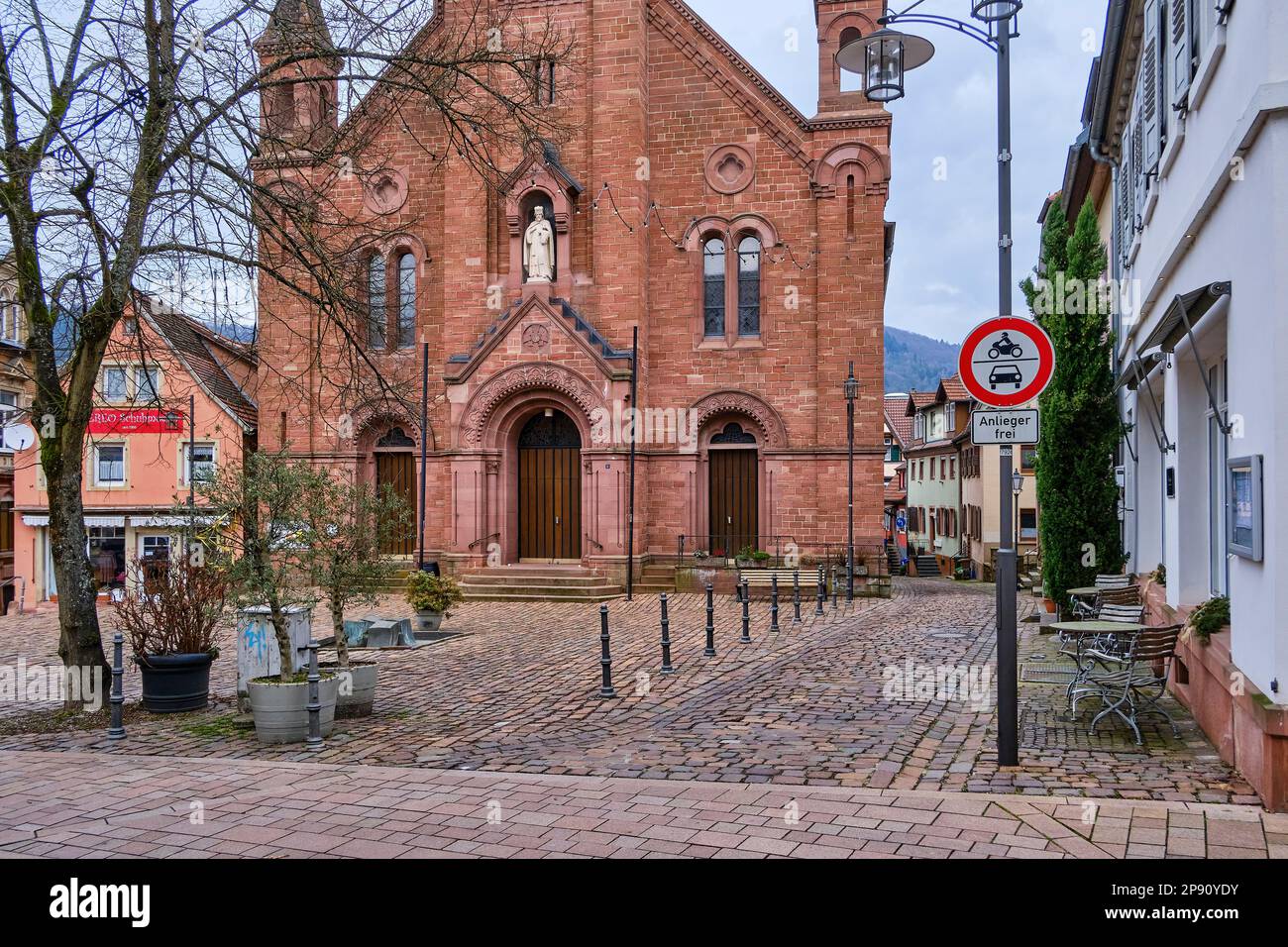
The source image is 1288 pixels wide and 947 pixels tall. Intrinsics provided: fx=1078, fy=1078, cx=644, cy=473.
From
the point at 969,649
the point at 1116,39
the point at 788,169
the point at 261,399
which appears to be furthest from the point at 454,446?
the point at 1116,39

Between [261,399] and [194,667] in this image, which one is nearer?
[194,667]

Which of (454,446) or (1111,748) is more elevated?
(454,446)

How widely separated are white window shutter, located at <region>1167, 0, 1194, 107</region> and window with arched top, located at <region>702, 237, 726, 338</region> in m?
17.4

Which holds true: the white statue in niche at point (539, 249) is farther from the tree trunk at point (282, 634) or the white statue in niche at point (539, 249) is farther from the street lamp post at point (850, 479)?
the tree trunk at point (282, 634)

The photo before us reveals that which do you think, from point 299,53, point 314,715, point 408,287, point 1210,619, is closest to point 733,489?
point 408,287

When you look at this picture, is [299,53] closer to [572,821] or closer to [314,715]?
[314,715]

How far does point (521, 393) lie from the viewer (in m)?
27.0

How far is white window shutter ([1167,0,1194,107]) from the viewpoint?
930cm

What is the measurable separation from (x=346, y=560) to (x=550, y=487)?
17.2 m

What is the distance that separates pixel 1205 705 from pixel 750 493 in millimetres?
18897

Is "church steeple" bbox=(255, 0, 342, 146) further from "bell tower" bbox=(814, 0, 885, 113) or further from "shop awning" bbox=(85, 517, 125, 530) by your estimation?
"shop awning" bbox=(85, 517, 125, 530)

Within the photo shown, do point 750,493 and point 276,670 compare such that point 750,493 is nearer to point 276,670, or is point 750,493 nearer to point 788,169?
point 788,169

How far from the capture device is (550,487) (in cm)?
2778

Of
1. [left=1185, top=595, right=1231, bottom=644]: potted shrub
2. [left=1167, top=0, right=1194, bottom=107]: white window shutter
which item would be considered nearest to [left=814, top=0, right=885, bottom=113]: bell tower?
[left=1167, top=0, right=1194, bottom=107]: white window shutter
